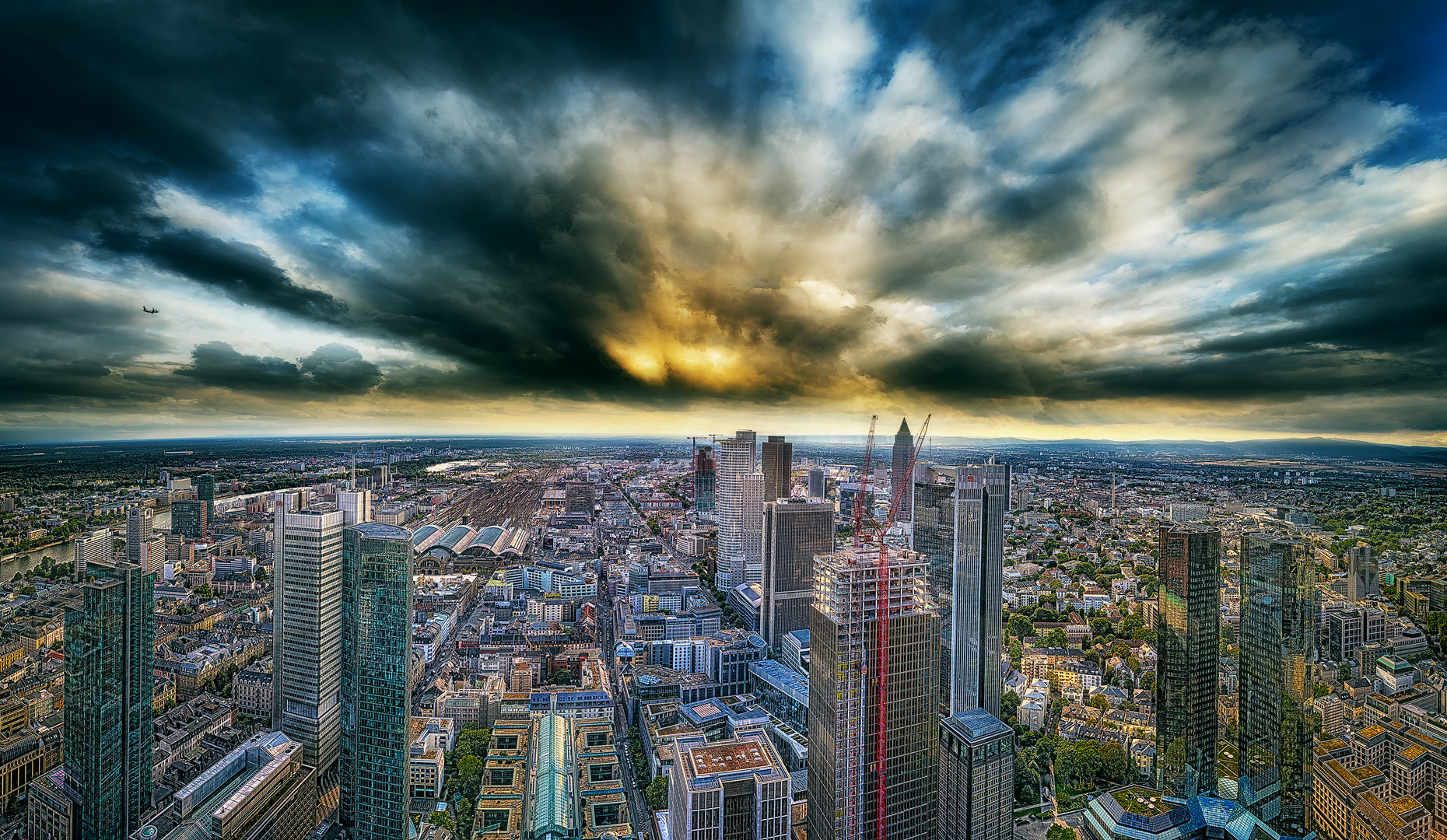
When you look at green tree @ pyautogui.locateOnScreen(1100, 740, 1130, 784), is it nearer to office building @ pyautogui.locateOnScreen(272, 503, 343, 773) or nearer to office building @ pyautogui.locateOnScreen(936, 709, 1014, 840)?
office building @ pyautogui.locateOnScreen(936, 709, 1014, 840)

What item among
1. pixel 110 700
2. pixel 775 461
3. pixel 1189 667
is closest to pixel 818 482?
pixel 775 461

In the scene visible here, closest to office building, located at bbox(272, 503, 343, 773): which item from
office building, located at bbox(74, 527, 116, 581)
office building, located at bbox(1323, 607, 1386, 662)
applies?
office building, located at bbox(74, 527, 116, 581)

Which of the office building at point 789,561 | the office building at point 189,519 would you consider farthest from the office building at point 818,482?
the office building at point 189,519

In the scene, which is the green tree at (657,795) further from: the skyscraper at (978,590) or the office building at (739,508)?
the office building at (739,508)

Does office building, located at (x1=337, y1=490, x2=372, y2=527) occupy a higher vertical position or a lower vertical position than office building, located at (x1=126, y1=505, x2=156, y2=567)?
higher

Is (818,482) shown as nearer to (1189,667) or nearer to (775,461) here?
(775,461)

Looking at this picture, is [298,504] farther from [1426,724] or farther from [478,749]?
[1426,724]

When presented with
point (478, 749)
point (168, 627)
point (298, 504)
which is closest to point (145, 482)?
point (168, 627)
